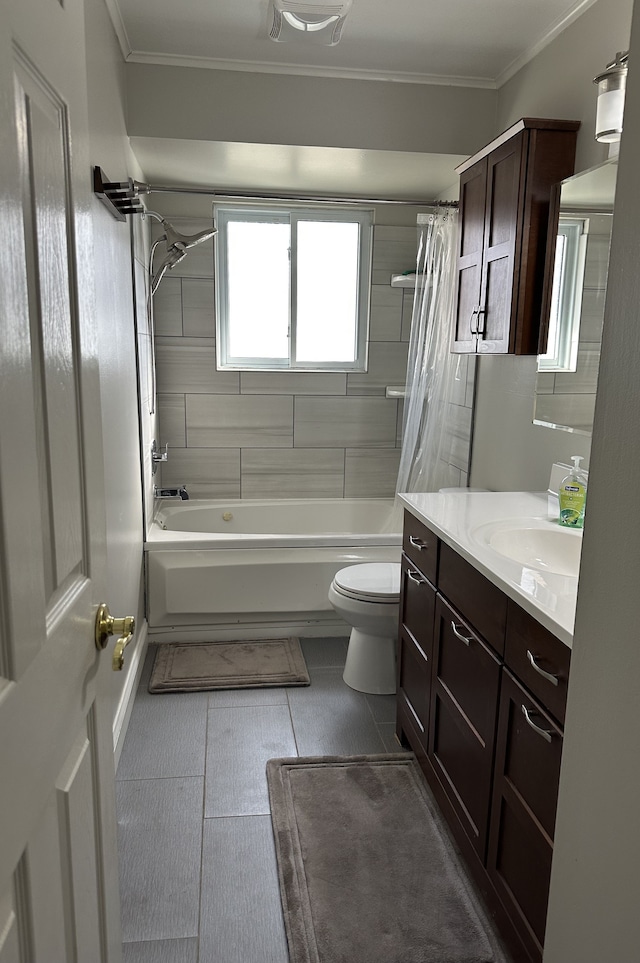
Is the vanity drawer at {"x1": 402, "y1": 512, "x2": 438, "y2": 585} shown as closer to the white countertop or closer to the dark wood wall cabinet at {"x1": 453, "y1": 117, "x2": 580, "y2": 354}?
the white countertop

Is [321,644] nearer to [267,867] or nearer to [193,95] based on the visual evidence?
[267,867]

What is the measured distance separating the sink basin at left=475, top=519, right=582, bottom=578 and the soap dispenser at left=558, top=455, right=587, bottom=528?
4cm

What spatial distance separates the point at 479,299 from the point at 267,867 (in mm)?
2035

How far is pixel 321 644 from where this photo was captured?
11.1ft

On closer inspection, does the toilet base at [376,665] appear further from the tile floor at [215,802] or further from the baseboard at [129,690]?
the baseboard at [129,690]

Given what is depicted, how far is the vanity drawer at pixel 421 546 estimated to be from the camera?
2096 millimetres

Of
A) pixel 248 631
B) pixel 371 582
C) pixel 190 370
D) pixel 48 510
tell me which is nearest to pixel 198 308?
pixel 190 370

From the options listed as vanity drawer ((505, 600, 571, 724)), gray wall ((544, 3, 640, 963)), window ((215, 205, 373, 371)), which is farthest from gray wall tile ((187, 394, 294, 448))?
gray wall ((544, 3, 640, 963))

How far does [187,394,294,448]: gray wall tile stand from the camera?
397cm

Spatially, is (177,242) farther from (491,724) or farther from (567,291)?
(491,724)

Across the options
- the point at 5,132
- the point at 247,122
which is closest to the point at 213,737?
the point at 5,132

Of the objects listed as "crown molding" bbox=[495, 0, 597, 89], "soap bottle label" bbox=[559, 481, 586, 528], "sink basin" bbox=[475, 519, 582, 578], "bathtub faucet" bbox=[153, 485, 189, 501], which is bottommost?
"bathtub faucet" bbox=[153, 485, 189, 501]

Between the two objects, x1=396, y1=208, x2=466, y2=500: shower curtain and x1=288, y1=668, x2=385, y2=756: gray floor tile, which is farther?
x1=396, y1=208, x2=466, y2=500: shower curtain

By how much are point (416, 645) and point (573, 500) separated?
697 millimetres
